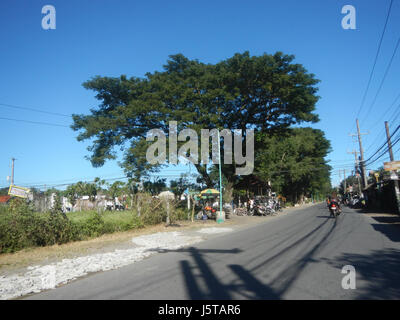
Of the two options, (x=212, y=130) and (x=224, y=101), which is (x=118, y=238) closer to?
(x=212, y=130)

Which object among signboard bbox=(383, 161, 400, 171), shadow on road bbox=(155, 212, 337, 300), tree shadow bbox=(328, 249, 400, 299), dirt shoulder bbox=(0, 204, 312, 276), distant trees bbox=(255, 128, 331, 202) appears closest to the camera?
tree shadow bbox=(328, 249, 400, 299)

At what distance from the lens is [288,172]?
4834cm

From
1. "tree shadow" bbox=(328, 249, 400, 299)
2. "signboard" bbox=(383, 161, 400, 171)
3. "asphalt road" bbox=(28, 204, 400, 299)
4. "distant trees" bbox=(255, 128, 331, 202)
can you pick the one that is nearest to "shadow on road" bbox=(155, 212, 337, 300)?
"asphalt road" bbox=(28, 204, 400, 299)

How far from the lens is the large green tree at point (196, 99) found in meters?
21.9

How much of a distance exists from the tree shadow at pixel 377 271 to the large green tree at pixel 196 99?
601 inches

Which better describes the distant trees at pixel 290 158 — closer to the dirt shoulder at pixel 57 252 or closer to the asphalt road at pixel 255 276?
the dirt shoulder at pixel 57 252

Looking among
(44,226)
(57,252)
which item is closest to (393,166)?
(57,252)

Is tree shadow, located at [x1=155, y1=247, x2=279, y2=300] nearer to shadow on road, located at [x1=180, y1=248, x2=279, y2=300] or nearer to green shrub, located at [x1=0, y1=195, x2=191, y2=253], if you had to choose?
shadow on road, located at [x1=180, y1=248, x2=279, y2=300]

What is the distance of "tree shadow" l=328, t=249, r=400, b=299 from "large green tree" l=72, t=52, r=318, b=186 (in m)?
15.3

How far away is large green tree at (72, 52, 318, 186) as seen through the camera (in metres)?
21.9

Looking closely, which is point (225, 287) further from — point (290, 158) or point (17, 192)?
point (290, 158)

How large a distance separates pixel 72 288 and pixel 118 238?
765cm

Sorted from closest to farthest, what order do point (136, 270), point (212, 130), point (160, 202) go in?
point (136, 270)
point (160, 202)
point (212, 130)

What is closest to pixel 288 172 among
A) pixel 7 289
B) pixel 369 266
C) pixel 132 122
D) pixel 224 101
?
pixel 224 101
